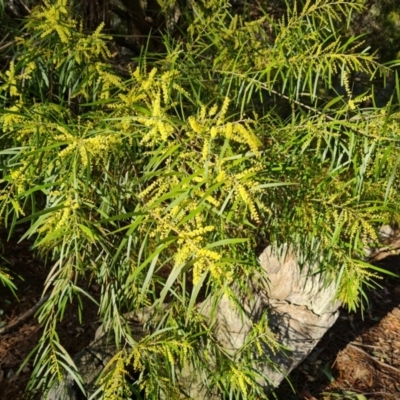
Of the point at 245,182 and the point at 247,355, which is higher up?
the point at 245,182

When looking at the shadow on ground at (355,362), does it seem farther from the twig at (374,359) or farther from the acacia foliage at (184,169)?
the acacia foliage at (184,169)

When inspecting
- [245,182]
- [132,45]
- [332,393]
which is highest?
[245,182]

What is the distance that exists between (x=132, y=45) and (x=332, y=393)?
2.27 m

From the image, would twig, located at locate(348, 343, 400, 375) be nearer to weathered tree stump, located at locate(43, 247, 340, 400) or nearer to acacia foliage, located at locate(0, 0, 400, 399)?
weathered tree stump, located at locate(43, 247, 340, 400)

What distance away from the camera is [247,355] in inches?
67.4

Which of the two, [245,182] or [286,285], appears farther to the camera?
[286,285]

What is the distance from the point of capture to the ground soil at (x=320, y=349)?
8.96ft

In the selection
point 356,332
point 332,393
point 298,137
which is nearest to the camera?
point 298,137

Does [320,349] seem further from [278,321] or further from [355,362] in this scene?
[278,321]

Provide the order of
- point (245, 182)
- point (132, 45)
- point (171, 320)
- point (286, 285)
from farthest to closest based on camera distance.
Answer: point (132, 45), point (286, 285), point (171, 320), point (245, 182)

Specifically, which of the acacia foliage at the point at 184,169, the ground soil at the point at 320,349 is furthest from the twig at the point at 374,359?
the acacia foliage at the point at 184,169

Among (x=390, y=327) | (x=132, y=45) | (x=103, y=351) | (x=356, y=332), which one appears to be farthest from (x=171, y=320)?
(x=390, y=327)

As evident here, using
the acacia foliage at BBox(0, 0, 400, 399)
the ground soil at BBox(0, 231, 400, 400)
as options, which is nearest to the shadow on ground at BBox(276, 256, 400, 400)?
the ground soil at BBox(0, 231, 400, 400)

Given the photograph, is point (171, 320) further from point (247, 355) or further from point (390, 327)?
point (390, 327)
